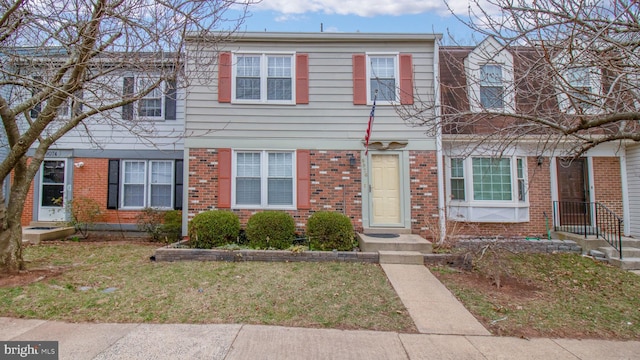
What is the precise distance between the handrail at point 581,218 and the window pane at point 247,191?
8516 mm

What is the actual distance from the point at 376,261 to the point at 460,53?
7.37 metres

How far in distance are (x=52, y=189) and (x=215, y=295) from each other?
29.5ft

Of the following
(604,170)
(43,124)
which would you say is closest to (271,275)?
(43,124)

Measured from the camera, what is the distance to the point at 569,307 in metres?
4.50

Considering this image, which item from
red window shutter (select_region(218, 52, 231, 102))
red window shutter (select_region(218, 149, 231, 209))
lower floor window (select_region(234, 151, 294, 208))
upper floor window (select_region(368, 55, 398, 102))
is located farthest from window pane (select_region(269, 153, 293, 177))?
upper floor window (select_region(368, 55, 398, 102))

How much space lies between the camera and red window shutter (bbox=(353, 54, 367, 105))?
27.6 feet

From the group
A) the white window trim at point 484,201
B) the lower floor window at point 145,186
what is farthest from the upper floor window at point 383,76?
the lower floor window at point 145,186

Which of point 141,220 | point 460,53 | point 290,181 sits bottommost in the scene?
point 141,220

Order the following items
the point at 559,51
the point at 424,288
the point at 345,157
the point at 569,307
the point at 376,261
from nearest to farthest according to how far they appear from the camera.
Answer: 1. the point at 559,51
2. the point at 569,307
3. the point at 424,288
4. the point at 376,261
5. the point at 345,157

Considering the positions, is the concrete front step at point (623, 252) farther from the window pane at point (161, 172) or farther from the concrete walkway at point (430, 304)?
the window pane at point (161, 172)

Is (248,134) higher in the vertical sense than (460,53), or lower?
lower

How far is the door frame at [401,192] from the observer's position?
8.24 meters

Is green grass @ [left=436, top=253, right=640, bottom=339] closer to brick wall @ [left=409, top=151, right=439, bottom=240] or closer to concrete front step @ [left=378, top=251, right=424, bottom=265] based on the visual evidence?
concrete front step @ [left=378, top=251, right=424, bottom=265]

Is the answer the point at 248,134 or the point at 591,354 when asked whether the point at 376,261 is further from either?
the point at 248,134
